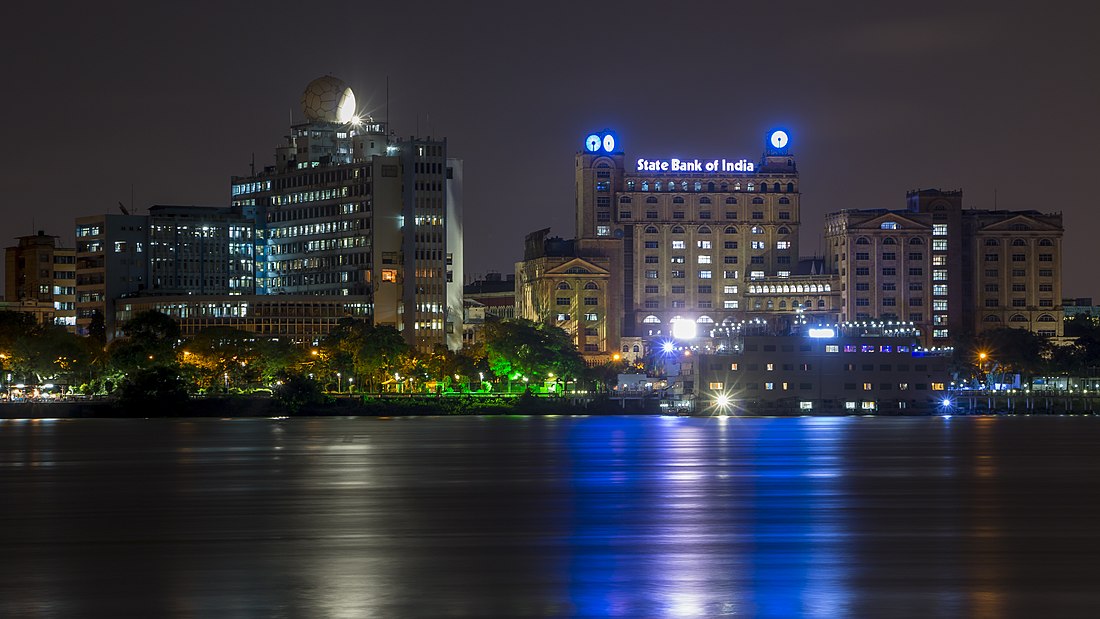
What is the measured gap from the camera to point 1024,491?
272 ft

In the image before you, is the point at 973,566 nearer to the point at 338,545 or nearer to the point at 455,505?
the point at 338,545

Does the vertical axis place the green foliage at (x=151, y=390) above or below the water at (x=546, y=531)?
above

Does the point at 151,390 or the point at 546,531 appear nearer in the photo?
the point at 546,531

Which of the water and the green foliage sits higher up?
the green foliage

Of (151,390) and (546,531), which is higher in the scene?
(151,390)

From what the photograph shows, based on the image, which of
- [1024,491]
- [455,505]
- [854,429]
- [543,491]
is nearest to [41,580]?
[455,505]

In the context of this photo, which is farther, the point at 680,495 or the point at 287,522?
the point at 680,495

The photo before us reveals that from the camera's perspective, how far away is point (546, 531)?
63.1 meters

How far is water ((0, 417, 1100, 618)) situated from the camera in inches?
1769

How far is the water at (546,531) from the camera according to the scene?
44.9m

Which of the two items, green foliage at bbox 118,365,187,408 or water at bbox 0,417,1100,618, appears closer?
water at bbox 0,417,1100,618

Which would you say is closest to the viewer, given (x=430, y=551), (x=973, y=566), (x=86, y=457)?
(x=973, y=566)

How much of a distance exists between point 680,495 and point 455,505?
1276 cm

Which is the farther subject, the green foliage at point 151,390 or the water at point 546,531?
the green foliage at point 151,390
